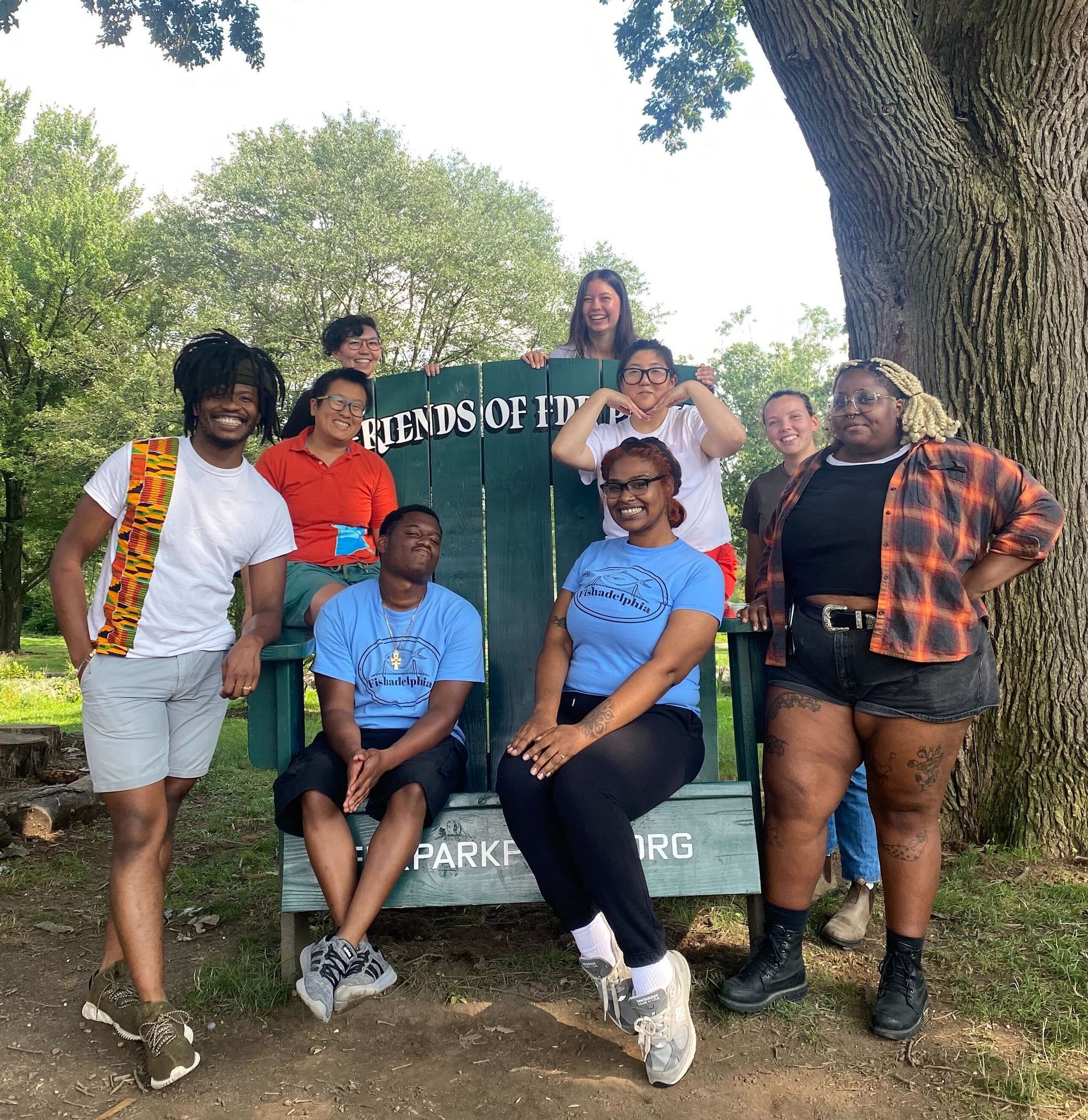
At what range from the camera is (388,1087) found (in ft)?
6.49

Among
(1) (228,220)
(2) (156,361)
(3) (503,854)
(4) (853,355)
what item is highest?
(1) (228,220)

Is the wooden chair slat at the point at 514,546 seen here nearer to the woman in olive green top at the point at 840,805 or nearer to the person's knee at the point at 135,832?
the woman in olive green top at the point at 840,805

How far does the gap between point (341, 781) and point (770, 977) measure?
120cm

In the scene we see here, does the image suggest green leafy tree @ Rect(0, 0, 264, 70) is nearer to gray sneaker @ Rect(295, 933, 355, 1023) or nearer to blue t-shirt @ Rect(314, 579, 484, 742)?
blue t-shirt @ Rect(314, 579, 484, 742)

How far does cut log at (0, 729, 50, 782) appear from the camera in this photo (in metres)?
4.85

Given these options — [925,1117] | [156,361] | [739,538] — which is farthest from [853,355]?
[739,538]

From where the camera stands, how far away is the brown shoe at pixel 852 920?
2.62 m

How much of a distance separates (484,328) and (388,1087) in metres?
17.8

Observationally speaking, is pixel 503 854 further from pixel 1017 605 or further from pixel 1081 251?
pixel 1081 251

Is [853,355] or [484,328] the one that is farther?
[484,328]

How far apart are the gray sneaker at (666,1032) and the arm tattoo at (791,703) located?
0.71 meters

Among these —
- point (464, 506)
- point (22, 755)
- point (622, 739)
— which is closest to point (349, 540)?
point (464, 506)

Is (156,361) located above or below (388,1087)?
above

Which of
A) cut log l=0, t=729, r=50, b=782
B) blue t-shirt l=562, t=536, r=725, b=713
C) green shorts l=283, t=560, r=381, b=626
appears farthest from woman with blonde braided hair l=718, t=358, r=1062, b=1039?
cut log l=0, t=729, r=50, b=782
